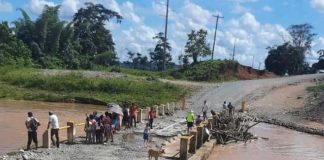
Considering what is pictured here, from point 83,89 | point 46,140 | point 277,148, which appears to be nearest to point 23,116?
point 83,89

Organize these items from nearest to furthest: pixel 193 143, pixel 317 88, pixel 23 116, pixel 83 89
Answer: pixel 193 143 → pixel 23 116 → pixel 83 89 → pixel 317 88

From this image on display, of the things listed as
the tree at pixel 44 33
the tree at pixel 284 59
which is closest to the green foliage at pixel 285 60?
the tree at pixel 284 59

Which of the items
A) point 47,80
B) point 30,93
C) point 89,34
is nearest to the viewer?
point 30,93

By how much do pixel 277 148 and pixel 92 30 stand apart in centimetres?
6066

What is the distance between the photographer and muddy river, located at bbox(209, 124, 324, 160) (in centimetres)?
2905

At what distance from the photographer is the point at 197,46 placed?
8156 cm

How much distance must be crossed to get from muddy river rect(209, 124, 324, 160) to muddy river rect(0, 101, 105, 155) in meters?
8.47

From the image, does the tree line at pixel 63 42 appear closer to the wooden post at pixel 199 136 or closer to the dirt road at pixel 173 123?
the dirt road at pixel 173 123

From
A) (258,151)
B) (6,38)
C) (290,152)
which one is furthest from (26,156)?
(6,38)

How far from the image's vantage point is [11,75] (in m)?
56.4

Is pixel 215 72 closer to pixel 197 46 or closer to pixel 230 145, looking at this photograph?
pixel 197 46

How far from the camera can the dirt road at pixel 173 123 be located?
20812 mm

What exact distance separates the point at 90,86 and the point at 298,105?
21092mm

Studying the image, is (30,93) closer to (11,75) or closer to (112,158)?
(11,75)
